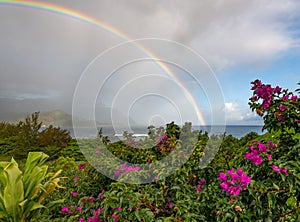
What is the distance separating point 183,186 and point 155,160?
0.36 m

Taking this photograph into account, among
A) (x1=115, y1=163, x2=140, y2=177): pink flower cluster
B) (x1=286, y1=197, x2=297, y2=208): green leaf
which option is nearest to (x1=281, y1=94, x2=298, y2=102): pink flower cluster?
(x1=286, y1=197, x2=297, y2=208): green leaf

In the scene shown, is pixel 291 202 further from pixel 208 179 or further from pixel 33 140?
pixel 33 140

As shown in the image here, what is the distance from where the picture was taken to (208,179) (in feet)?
7.89

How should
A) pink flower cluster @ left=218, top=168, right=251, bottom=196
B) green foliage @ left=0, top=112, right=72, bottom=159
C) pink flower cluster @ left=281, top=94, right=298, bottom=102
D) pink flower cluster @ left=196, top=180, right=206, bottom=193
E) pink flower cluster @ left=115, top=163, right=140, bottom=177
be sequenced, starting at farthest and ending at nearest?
green foliage @ left=0, top=112, right=72, bottom=159 → pink flower cluster @ left=115, top=163, right=140, bottom=177 → pink flower cluster @ left=196, top=180, right=206, bottom=193 → pink flower cluster @ left=281, top=94, right=298, bottom=102 → pink flower cluster @ left=218, top=168, right=251, bottom=196

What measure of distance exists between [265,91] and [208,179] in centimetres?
99

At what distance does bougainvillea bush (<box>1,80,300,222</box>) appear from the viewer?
5.43ft

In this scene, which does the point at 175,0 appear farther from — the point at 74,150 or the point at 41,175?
the point at 74,150

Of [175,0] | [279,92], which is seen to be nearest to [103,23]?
[175,0]

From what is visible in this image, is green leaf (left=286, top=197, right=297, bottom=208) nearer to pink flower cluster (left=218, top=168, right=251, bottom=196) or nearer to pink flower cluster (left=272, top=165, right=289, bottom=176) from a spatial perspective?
pink flower cluster (left=272, top=165, right=289, bottom=176)

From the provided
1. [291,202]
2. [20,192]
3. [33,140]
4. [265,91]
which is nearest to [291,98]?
[265,91]

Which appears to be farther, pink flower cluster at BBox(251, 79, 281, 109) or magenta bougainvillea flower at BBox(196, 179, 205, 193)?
magenta bougainvillea flower at BBox(196, 179, 205, 193)

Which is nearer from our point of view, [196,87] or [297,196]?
[297,196]

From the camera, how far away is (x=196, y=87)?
2289mm

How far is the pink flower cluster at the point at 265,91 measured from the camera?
6.53 feet
